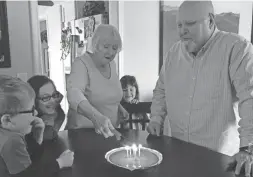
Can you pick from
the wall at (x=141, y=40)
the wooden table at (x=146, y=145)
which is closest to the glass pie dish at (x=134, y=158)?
the wooden table at (x=146, y=145)

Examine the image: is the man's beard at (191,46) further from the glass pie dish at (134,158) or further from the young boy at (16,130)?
the young boy at (16,130)

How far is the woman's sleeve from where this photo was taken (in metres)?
1.55

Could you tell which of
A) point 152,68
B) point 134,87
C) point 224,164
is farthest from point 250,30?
point 224,164

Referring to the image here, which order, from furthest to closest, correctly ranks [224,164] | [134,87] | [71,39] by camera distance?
[71,39]
[134,87]
[224,164]

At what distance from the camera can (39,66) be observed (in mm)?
2432

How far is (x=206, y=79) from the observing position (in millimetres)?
1480

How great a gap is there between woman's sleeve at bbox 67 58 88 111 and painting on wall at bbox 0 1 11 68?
889 mm

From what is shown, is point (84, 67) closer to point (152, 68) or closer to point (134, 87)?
point (134, 87)

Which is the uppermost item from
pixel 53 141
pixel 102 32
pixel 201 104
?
pixel 102 32


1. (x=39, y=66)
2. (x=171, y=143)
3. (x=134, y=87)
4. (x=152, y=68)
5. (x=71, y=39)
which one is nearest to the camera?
(x=171, y=143)

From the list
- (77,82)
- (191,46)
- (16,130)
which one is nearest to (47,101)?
(77,82)

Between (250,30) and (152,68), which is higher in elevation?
(250,30)

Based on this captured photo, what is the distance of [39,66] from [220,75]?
5.39 feet

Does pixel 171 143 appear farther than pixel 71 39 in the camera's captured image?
No
